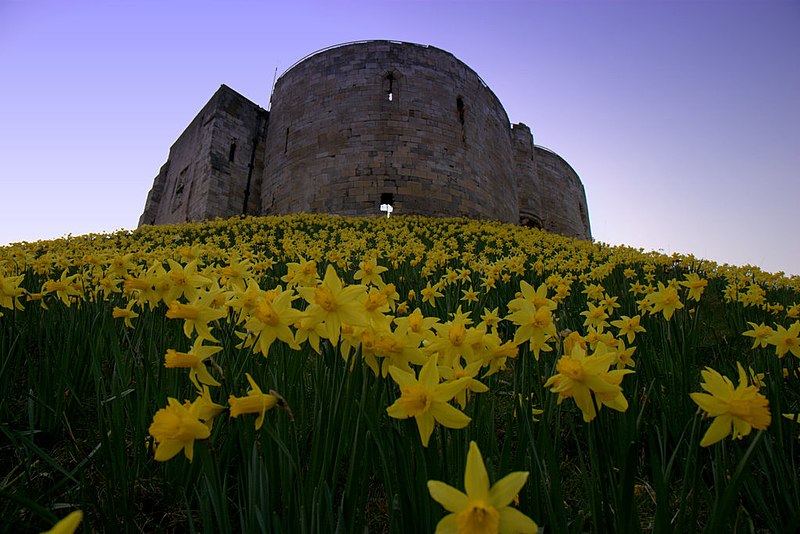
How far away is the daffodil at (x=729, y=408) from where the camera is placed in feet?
2.13

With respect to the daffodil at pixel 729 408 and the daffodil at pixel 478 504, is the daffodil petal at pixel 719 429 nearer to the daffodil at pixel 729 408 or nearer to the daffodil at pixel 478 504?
the daffodil at pixel 729 408

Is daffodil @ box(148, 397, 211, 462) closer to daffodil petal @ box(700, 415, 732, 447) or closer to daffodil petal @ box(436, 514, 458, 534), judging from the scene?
daffodil petal @ box(436, 514, 458, 534)

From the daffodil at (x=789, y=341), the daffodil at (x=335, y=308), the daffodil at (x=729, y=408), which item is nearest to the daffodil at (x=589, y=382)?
the daffodil at (x=729, y=408)

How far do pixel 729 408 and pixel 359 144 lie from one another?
14481 mm

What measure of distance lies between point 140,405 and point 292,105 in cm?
1670

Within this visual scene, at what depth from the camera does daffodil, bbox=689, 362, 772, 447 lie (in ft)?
2.13

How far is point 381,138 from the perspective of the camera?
46.9 ft

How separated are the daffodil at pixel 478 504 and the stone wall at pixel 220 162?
1690cm

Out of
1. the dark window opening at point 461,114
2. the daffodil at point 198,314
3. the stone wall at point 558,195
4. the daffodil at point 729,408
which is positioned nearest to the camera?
the daffodil at point 729,408

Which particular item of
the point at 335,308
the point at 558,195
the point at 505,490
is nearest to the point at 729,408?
the point at 505,490

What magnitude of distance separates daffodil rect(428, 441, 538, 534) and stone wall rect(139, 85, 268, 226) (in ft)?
55.4

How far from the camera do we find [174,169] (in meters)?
20.5

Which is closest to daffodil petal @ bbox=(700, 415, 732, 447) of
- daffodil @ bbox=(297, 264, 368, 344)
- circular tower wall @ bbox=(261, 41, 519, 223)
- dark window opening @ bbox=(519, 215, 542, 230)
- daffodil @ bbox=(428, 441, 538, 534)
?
daffodil @ bbox=(428, 441, 538, 534)

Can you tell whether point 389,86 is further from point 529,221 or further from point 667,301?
point 667,301
